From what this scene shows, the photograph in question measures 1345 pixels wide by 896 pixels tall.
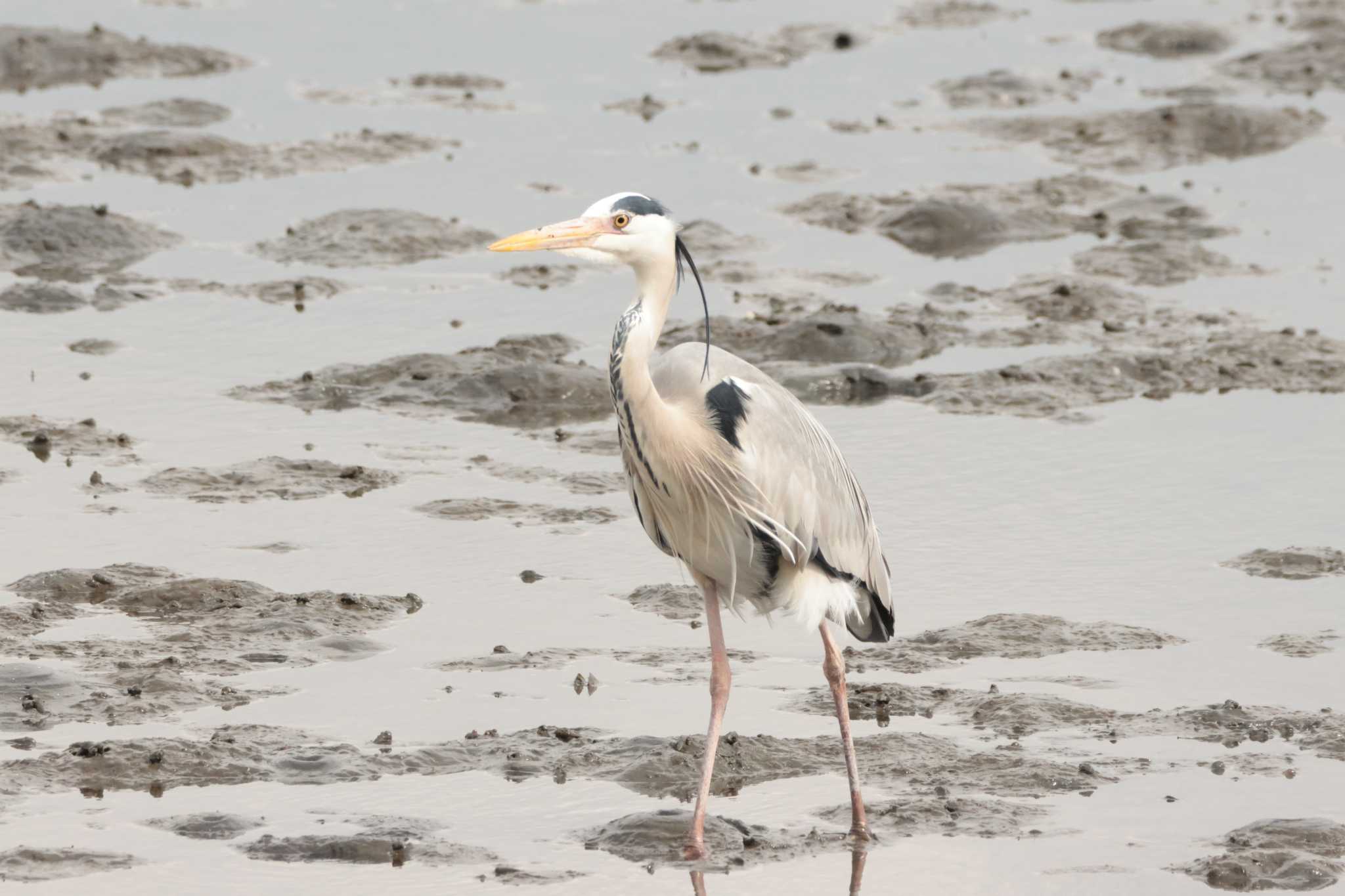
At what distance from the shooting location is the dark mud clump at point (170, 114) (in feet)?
63.7

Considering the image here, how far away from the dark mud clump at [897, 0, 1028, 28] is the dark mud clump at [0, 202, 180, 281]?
35.8 feet

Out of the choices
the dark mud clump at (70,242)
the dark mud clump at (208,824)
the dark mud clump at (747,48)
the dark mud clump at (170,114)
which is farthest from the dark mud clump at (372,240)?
the dark mud clump at (208,824)

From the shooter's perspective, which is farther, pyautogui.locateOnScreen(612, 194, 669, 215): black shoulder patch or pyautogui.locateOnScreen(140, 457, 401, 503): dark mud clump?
pyautogui.locateOnScreen(140, 457, 401, 503): dark mud clump

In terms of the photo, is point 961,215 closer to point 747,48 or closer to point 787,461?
point 747,48

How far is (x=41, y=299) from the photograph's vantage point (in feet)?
46.8

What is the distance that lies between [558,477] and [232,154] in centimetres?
772

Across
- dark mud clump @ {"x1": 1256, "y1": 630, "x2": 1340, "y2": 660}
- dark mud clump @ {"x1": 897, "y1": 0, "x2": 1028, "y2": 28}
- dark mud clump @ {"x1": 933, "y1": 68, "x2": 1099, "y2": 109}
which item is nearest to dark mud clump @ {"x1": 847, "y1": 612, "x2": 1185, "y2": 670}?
dark mud clump @ {"x1": 1256, "y1": 630, "x2": 1340, "y2": 660}

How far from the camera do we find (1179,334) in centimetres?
1423

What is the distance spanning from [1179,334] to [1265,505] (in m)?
3.09

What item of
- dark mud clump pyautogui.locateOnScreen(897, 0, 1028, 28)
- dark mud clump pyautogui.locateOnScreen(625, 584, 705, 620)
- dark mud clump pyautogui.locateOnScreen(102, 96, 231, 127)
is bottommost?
dark mud clump pyautogui.locateOnScreen(625, 584, 705, 620)

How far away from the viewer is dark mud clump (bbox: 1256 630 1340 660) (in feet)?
30.9

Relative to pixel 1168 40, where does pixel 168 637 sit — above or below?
below

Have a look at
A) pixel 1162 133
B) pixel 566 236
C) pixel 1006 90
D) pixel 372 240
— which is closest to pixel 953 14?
pixel 1006 90

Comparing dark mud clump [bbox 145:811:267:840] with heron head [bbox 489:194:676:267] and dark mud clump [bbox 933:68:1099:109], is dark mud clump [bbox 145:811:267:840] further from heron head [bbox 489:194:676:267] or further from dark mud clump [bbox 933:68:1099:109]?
dark mud clump [bbox 933:68:1099:109]
